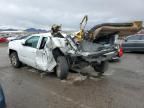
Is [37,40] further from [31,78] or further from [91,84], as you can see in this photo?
[91,84]

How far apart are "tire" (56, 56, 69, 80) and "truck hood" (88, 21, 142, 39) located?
4.58 feet

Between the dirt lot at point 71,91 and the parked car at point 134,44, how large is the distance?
7434 mm

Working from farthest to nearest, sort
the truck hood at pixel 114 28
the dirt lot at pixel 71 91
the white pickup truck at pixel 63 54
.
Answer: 1. the truck hood at pixel 114 28
2. the white pickup truck at pixel 63 54
3. the dirt lot at pixel 71 91

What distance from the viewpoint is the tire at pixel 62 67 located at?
6.91 m

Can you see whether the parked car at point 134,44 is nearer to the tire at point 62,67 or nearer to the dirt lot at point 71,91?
the dirt lot at point 71,91


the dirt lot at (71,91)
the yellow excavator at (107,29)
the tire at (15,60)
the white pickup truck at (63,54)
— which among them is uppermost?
the yellow excavator at (107,29)

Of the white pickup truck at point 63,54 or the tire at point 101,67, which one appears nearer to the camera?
the white pickup truck at point 63,54

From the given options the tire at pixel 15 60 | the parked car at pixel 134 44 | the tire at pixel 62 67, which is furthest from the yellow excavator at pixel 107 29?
the parked car at pixel 134 44

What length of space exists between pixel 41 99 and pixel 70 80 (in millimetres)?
2030

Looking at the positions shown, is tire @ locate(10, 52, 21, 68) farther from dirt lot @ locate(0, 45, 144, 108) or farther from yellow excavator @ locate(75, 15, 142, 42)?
yellow excavator @ locate(75, 15, 142, 42)

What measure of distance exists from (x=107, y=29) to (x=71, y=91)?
258 centimetres

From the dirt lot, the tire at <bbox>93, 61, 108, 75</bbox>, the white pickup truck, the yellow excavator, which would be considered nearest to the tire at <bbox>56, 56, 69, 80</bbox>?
the white pickup truck

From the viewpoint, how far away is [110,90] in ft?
19.6

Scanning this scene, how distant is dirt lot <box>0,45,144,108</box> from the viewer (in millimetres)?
4797
